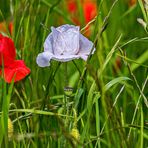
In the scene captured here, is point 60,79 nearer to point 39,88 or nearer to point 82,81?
point 39,88

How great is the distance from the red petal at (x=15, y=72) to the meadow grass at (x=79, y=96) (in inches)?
0.8

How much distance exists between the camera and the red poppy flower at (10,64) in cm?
139

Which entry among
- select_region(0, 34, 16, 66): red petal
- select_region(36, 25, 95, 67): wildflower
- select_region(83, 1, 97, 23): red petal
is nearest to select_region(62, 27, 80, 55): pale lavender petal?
select_region(36, 25, 95, 67): wildflower

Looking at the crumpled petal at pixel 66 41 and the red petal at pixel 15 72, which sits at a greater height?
the crumpled petal at pixel 66 41

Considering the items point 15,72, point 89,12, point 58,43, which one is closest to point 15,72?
point 15,72

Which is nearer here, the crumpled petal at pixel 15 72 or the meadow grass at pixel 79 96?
the meadow grass at pixel 79 96

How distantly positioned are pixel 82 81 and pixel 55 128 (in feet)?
0.55

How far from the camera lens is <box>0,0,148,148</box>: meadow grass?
126 centimetres

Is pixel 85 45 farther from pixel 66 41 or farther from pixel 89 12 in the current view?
pixel 89 12

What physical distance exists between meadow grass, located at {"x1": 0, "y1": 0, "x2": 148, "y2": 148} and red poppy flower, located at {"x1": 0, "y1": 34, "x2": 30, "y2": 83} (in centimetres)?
3

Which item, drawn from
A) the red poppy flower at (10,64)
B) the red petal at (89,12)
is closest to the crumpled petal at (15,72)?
the red poppy flower at (10,64)

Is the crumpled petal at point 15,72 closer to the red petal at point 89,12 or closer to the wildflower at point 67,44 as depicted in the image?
the wildflower at point 67,44

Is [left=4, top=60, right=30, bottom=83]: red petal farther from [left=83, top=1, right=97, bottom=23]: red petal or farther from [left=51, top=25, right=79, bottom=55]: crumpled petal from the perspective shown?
[left=83, top=1, right=97, bottom=23]: red petal

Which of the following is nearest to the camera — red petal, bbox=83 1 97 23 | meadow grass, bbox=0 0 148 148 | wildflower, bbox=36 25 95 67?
meadow grass, bbox=0 0 148 148
